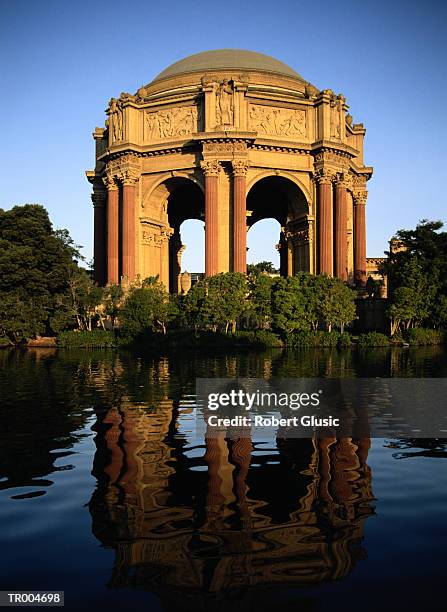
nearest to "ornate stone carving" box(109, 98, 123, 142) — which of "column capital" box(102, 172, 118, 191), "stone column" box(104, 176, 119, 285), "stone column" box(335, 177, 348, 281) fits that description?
"column capital" box(102, 172, 118, 191)

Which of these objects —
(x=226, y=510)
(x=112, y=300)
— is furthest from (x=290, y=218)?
(x=226, y=510)

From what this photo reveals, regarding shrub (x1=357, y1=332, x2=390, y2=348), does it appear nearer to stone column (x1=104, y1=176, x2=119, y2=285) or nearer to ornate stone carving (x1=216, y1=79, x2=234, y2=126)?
ornate stone carving (x1=216, y1=79, x2=234, y2=126)

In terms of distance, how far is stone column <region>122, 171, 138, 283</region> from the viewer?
2158 inches

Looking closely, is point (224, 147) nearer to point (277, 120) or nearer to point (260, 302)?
point (277, 120)

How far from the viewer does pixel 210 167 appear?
172 ft

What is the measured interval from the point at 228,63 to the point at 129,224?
21.0 m

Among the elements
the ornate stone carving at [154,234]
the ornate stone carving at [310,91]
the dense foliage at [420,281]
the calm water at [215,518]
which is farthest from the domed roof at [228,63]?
the calm water at [215,518]

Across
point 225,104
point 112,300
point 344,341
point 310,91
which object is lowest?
point 344,341

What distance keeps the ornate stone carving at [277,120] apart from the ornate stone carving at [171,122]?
5626mm

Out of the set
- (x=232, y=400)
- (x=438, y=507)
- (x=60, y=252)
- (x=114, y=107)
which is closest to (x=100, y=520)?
(x=438, y=507)

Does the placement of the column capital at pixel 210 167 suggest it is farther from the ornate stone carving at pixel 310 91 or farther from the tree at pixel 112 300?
the tree at pixel 112 300

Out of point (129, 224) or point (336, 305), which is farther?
point (129, 224)

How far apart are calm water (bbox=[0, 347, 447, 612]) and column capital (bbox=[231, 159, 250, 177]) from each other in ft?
141

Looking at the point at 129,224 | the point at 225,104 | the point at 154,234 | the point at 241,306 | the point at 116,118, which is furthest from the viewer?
the point at 154,234
